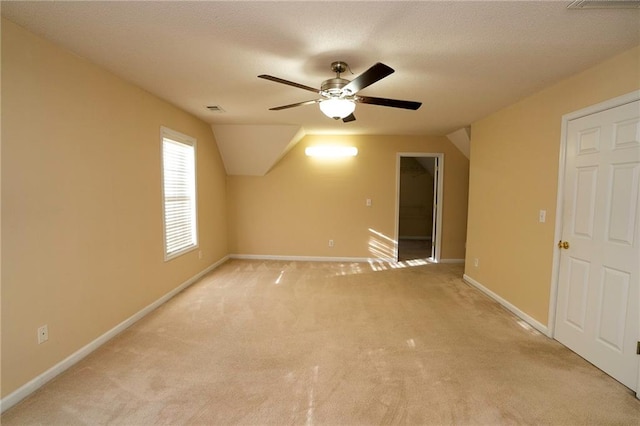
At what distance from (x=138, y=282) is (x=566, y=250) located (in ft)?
13.1

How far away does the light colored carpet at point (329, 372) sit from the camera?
170cm

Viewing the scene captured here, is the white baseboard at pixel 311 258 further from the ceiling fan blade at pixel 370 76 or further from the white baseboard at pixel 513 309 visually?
the ceiling fan blade at pixel 370 76

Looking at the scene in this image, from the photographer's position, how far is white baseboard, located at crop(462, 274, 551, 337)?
271 cm

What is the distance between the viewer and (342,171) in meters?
5.24

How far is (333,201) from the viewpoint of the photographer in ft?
17.4

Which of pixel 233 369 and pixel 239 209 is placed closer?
pixel 233 369

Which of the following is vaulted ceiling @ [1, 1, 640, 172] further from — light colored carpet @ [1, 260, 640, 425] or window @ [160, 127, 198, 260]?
light colored carpet @ [1, 260, 640, 425]

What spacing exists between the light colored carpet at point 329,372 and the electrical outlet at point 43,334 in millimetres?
302

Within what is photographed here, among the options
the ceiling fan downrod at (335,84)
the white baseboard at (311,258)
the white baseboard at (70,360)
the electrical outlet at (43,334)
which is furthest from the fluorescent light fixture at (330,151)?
the electrical outlet at (43,334)

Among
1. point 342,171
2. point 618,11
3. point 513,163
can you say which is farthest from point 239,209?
point 618,11

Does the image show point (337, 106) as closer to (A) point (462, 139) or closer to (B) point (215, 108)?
(B) point (215, 108)

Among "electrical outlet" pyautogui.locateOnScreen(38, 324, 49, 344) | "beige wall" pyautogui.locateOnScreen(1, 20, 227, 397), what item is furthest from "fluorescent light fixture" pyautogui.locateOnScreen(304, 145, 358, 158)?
"electrical outlet" pyautogui.locateOnScreen(38, 324, 49, 344)

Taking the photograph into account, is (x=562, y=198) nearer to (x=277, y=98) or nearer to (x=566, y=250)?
(x=566, y=250)

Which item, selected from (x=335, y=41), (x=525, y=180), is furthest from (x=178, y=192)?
(x=525, y=180)
